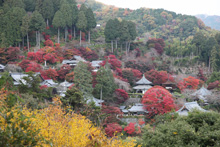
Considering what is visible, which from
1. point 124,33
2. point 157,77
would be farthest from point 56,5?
point 157,77

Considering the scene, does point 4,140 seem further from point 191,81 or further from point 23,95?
point 191,81

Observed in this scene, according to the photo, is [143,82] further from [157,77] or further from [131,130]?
→ [131,130]

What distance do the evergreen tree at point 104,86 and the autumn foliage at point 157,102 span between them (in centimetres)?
443

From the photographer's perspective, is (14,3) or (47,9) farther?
(47,9)

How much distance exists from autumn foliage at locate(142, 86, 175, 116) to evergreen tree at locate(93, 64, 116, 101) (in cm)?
443

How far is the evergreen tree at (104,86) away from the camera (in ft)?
96.5

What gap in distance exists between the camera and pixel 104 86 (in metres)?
29.4

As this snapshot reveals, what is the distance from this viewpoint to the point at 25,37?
4206cm

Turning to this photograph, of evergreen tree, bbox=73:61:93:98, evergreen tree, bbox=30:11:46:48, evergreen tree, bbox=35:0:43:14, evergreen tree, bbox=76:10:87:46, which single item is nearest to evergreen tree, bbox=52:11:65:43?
evergreen tree, bbox=30:11:46:48

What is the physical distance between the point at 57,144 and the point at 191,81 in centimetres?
2979

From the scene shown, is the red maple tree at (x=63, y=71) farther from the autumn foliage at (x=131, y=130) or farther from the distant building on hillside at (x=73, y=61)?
the autumn foliage at (x=131, y=130)

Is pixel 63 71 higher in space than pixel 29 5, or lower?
lower

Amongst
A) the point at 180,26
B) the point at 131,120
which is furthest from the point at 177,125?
the point at 180,26

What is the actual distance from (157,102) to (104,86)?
6358 mm
